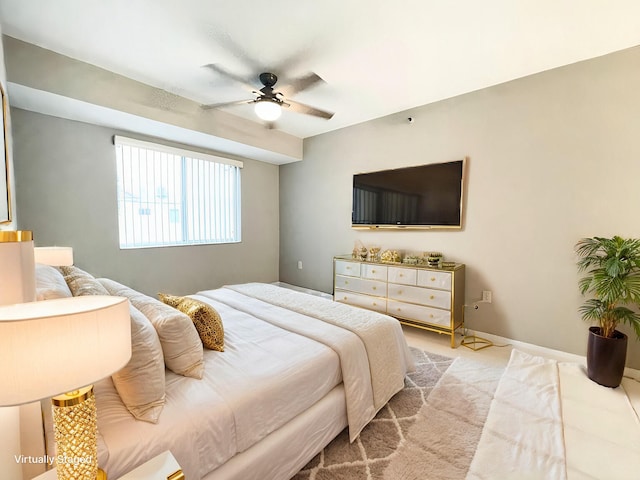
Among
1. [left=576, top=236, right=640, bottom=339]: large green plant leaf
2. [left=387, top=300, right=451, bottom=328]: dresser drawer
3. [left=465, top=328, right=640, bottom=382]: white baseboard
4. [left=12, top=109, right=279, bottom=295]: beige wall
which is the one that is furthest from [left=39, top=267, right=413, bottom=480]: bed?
[left=12, top=109, right=279, bottom=295]: beige wall

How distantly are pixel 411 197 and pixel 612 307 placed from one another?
205 cm

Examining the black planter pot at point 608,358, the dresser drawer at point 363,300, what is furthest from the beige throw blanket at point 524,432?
the dresser drawer at point 363,300

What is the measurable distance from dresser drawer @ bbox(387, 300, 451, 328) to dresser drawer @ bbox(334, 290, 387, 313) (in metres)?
0.09

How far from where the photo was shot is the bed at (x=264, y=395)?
3.38 feet

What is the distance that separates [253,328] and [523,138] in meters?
3.10

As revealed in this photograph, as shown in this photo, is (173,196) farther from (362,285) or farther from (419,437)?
(419,437)

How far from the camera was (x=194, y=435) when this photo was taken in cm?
106

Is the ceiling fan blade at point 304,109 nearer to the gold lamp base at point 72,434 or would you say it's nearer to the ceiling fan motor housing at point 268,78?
A: the ceiling fan motor housing at point 268,78

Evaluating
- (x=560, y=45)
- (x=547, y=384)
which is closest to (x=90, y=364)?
(x=547, y=384)

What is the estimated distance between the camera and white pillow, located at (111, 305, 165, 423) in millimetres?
1056

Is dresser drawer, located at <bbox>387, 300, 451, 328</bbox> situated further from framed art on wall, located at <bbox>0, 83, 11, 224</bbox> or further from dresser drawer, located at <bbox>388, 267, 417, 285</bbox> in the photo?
framed art on wall, located at <bbox>0, 83, 11, 224</bbox>

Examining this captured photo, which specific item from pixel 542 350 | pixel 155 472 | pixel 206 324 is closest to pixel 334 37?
pixel 206 324

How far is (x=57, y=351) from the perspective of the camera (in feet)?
1.83

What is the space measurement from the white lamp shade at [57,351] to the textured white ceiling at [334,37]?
2179 mm
